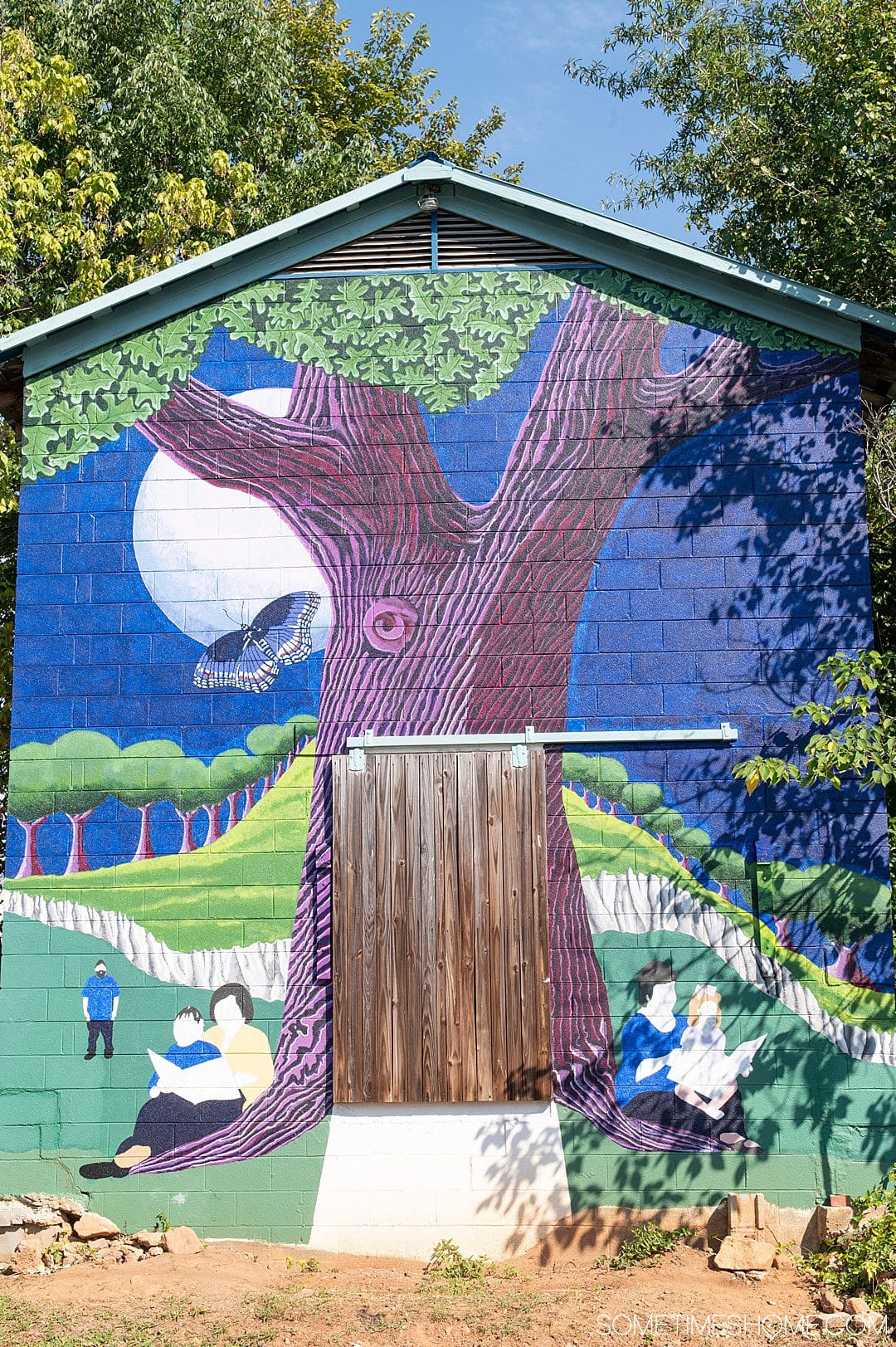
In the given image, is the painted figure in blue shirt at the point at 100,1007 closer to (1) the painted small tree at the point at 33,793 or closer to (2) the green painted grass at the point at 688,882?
(1) the painted small tree at the point at 33,793

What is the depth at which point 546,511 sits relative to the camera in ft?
26.1

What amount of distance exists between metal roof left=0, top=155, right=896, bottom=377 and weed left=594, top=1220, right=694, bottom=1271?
575 centimetres

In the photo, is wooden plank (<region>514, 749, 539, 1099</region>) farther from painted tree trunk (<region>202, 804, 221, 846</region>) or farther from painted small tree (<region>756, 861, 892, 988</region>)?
painted tree trunk (<region>202, 804, 221, 846</region>)

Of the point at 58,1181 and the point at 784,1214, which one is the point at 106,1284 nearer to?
the point at 58,1181

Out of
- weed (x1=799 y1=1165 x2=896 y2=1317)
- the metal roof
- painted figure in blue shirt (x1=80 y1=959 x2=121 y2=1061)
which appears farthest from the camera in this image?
the metal roof

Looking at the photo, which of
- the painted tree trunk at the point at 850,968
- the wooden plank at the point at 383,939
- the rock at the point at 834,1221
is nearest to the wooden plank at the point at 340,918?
the wooden plank at the point at 383,939

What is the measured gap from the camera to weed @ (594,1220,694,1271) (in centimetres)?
700

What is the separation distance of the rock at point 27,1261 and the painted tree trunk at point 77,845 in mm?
2256

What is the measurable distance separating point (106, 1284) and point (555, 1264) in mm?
2596

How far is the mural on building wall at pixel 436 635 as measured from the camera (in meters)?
7.46

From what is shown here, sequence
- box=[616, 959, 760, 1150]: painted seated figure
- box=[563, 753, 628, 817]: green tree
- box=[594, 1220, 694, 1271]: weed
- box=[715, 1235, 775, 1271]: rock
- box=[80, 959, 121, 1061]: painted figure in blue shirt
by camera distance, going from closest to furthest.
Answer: box=[715, 1235, 775, 1271]: rock → box=[594, 1220, 694, 1271]: weed → box=[616, 959, 760, 1150]: painted seated figure → box=[80, 959, 121, 1061]: painted figure in blue shirt → box=[563, 753, 628, 817]: green tree

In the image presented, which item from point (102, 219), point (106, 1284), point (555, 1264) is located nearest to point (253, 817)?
point (106, 1284)

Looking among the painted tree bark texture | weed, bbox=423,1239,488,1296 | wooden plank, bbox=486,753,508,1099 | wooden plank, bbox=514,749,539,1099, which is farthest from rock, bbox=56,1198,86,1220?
wooden plank, bbox=514,749,539,1099

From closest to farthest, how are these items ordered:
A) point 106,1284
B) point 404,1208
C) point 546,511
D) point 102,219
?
point 106,1284, point 404,1208, point 546,511, point 102,219
